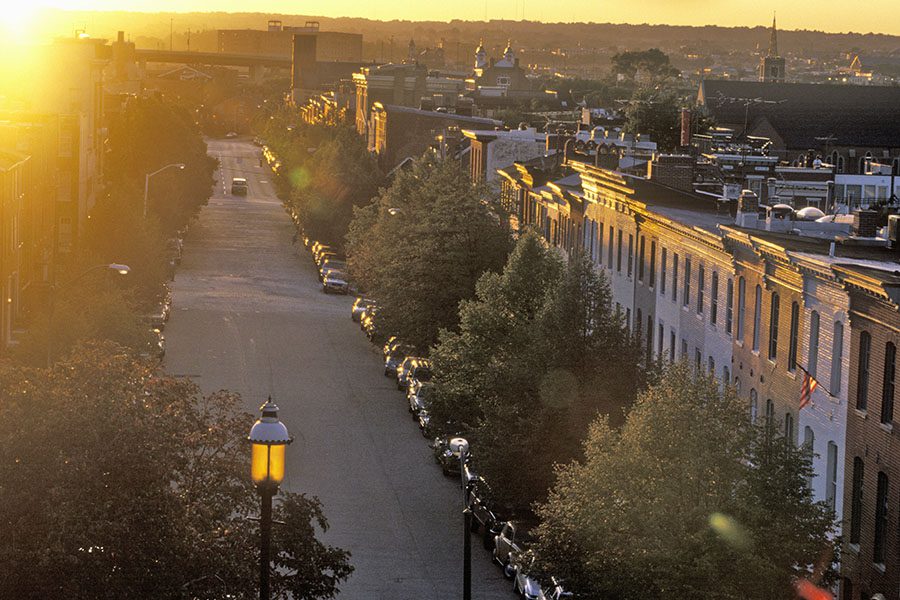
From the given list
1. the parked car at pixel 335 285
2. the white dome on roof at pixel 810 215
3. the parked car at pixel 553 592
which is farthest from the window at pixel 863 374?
the parked car at pixel 335 285

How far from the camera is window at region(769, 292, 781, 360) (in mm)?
45531

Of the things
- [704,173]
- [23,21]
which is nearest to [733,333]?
[704,173]

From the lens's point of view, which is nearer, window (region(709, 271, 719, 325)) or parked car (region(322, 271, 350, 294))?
window (region(709, 271, 719, 325))

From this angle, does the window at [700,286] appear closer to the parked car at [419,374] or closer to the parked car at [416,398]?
the parked car at [416,398]

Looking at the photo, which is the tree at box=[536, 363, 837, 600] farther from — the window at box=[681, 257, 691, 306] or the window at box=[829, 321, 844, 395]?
the window at box=[681, 257, 691, 306]

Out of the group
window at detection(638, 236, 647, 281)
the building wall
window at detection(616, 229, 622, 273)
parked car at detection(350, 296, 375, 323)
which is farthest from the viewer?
parked car at detection(350, 296, 375, 323)

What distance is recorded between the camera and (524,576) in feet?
135

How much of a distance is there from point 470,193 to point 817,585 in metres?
40.3

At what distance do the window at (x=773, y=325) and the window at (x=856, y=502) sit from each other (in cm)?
685

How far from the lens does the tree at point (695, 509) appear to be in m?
32.5

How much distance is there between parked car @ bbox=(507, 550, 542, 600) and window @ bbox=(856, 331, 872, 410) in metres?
7.41

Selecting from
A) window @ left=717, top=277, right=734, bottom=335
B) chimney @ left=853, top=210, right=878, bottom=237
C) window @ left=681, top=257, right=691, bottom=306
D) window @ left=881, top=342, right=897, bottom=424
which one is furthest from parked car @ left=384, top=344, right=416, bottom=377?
window @ left=881, top=342, right=897, bottom=424

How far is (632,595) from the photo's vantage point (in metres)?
33.6

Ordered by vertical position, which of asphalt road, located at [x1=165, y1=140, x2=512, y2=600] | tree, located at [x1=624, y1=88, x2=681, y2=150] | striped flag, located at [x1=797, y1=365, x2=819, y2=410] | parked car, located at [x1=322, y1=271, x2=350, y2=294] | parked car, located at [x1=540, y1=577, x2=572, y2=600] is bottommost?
asphalt road, located at [x1=165, y1=140, x2=512, y2=600]
